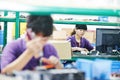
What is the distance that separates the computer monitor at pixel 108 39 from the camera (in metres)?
3.90

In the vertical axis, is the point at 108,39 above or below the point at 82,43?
above

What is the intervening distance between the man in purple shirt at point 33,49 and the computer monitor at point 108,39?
270cm

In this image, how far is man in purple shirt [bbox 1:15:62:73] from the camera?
45.9 inches

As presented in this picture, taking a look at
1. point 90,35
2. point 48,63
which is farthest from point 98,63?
point 90,35

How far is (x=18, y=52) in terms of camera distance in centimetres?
128

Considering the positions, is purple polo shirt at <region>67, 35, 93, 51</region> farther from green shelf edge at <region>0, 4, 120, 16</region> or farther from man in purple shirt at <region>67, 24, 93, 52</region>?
green shelf edge at <region>0, 4, 120, 16</region>

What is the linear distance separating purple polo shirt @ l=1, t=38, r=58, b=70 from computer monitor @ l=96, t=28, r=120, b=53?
267 cm

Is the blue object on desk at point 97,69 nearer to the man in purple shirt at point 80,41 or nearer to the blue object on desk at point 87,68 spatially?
the blue object on desk at point 87,68

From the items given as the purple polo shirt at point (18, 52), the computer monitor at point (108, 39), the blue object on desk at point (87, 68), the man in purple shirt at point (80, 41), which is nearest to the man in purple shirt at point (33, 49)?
the purple polo shirt at point (18, 52)

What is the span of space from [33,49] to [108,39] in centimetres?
287

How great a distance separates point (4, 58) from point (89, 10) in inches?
18.0

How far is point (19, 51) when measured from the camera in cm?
127

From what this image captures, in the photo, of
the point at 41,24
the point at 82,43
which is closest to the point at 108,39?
the point at 82,43

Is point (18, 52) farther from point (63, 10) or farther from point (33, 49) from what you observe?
point (63, 10)
